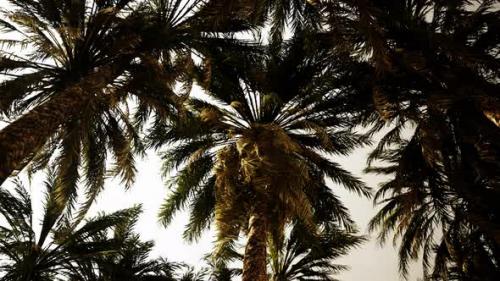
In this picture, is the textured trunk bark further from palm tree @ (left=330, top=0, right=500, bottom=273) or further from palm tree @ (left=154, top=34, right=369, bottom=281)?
palm tree @ (left=330, top=0, right=500, bottom=273)

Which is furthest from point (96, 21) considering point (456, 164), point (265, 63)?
point (456, 164)

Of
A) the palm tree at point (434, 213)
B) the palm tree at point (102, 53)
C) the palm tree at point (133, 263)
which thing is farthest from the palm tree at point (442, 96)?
the palm tree at point (133, 263)

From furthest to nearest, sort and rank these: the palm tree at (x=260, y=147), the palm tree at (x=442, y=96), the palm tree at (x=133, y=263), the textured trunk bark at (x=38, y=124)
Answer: the palm tree at (x=133, y=263) < the palm tree at (x=260, y=147) < the palm tree at (x=442, y=96) < the textured trunk bark at (x=38, y=124)

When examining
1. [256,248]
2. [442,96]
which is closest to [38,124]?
[256,248]

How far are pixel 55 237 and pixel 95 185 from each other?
82.0 inches

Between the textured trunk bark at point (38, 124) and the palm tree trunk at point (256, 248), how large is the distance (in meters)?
3.78

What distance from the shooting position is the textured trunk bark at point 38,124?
4.55m

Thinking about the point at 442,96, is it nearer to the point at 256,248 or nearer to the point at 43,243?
the point at 256,248

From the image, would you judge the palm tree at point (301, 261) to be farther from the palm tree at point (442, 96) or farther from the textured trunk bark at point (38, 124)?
the textured trunk bark at point (38, 124)

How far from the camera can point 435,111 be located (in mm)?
8180

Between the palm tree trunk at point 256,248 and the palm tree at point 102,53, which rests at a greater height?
the palm tree at point 102,53

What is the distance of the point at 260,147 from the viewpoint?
26.1 ft

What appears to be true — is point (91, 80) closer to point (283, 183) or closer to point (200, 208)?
point (283, 183)

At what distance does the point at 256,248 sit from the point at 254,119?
9.87ft
